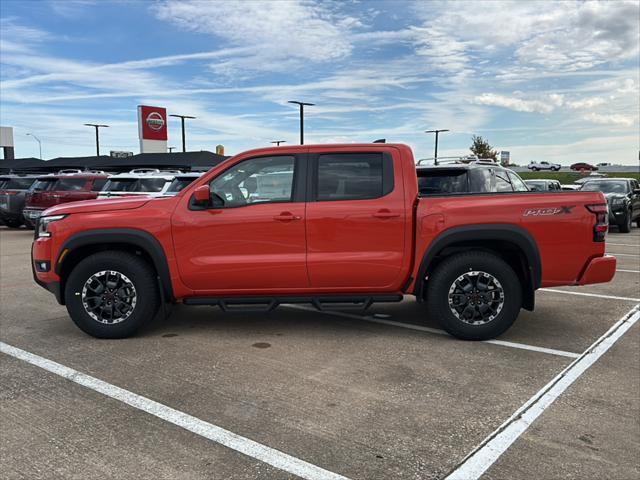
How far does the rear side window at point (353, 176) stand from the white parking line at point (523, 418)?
216 cm

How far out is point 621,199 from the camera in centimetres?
1550

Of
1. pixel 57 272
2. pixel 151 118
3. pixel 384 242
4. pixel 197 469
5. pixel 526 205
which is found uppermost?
pixel 151 118

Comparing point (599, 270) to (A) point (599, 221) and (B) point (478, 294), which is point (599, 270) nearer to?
(A) point (599, 221)

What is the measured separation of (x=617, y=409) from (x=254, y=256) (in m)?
3.11

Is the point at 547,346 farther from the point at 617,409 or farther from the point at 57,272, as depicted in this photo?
the point at 57,272

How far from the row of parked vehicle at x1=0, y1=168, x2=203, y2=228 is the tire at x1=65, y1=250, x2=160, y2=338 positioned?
6314 millimetres

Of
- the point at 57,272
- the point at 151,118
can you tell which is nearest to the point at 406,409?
the point at 57,272

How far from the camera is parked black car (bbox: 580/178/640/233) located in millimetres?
15523

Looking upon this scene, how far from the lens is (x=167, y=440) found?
3133 mm

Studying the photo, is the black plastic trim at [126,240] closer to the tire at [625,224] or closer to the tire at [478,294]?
the tire at [478,294]

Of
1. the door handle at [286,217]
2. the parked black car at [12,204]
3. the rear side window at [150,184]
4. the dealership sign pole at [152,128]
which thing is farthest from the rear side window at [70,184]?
the dealership sign pole at [152,128]

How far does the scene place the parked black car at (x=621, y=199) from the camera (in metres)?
15.5

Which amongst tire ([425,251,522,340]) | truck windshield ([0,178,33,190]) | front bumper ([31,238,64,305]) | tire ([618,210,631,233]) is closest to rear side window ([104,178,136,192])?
truck windshield ([0,178,33,190])

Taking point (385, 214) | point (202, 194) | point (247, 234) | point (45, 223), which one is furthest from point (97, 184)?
point (385, 214)
